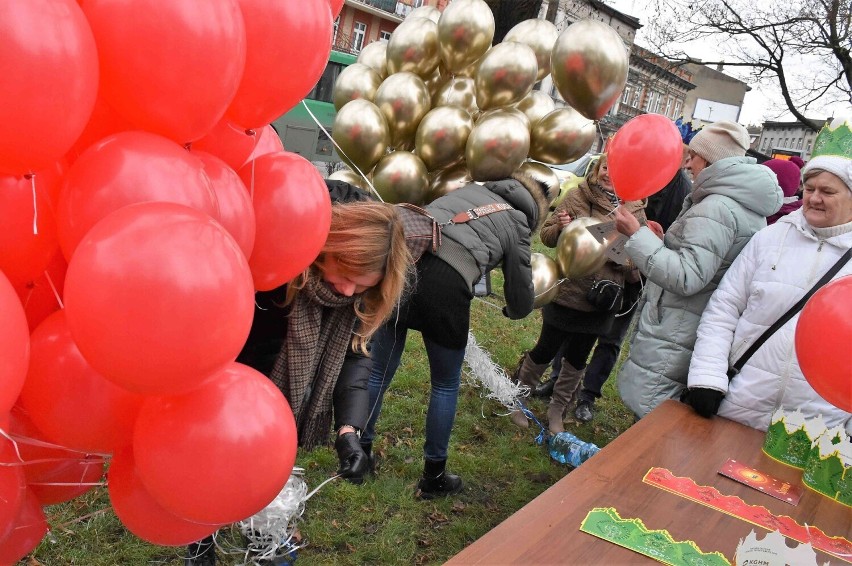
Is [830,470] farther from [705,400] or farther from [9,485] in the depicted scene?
[9,485]

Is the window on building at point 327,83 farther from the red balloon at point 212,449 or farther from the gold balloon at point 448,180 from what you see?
the red balloon at point 212,449

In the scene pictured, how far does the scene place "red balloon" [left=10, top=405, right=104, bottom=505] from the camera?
1115mm

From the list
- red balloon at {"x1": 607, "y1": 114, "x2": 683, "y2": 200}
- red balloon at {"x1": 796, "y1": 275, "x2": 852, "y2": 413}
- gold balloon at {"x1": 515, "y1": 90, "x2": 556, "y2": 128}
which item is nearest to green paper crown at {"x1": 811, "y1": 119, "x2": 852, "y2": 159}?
red balloon at {"x1": 607, "y1": 114, "x2": 683, "y2": 200}

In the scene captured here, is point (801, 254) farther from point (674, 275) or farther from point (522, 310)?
point (522, 310)

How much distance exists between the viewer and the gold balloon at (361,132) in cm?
295

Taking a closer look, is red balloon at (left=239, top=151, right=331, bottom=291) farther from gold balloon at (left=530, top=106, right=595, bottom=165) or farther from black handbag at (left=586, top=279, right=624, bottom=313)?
black handbag at (left=586, top=279, right=624, bottom=313)

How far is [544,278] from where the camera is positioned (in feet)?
10.6

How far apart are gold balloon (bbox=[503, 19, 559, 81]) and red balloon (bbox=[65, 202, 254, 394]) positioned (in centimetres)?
260

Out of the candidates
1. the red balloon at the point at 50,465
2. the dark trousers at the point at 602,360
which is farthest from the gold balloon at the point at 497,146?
the red balloon at the point at 50,465

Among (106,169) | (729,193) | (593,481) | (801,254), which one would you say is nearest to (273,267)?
(106,169)

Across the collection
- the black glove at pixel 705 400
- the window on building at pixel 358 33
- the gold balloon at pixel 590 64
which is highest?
the window on building at pixel 358 33

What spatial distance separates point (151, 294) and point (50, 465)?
2.02 feet

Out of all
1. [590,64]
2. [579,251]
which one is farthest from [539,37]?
[579,251]

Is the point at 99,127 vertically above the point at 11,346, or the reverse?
the point at 99,127
